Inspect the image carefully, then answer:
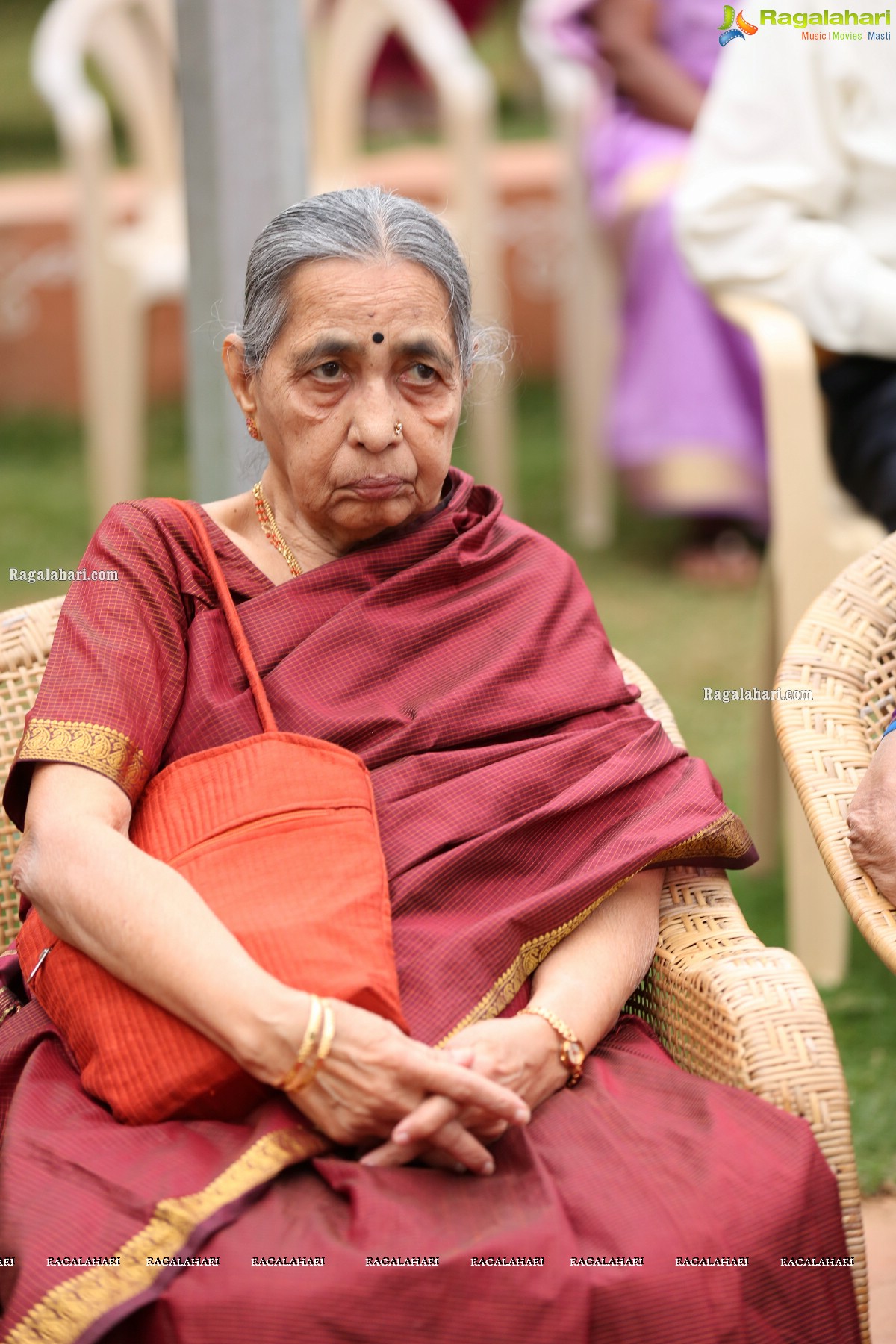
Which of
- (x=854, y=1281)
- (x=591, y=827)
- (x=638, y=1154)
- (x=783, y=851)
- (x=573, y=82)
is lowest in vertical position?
(x=783, y=851)

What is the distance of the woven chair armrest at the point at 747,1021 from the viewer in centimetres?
171

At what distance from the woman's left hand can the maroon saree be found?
0.10ft

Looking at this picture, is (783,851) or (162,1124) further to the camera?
(783,851)

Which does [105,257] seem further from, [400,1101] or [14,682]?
[400,1101]

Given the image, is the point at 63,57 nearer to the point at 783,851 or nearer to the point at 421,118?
the point at 783,851

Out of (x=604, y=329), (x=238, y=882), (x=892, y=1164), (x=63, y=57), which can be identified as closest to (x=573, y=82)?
(x=604, y=329)

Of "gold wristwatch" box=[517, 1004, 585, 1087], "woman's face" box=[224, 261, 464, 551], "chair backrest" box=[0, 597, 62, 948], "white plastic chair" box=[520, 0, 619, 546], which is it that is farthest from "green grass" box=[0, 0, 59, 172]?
"gold wristwatch" box=[517, 1004, 585, 1087]

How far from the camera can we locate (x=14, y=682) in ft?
7.07

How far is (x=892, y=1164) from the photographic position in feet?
8.58

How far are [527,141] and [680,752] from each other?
999 centimetres

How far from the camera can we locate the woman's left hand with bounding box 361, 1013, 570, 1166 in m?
1.60

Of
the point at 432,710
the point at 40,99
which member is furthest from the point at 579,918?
the point at 40,99

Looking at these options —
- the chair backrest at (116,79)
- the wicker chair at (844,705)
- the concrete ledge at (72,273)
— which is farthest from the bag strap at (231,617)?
the concrete ledge at (72,273)

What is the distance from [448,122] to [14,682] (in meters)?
3.94
